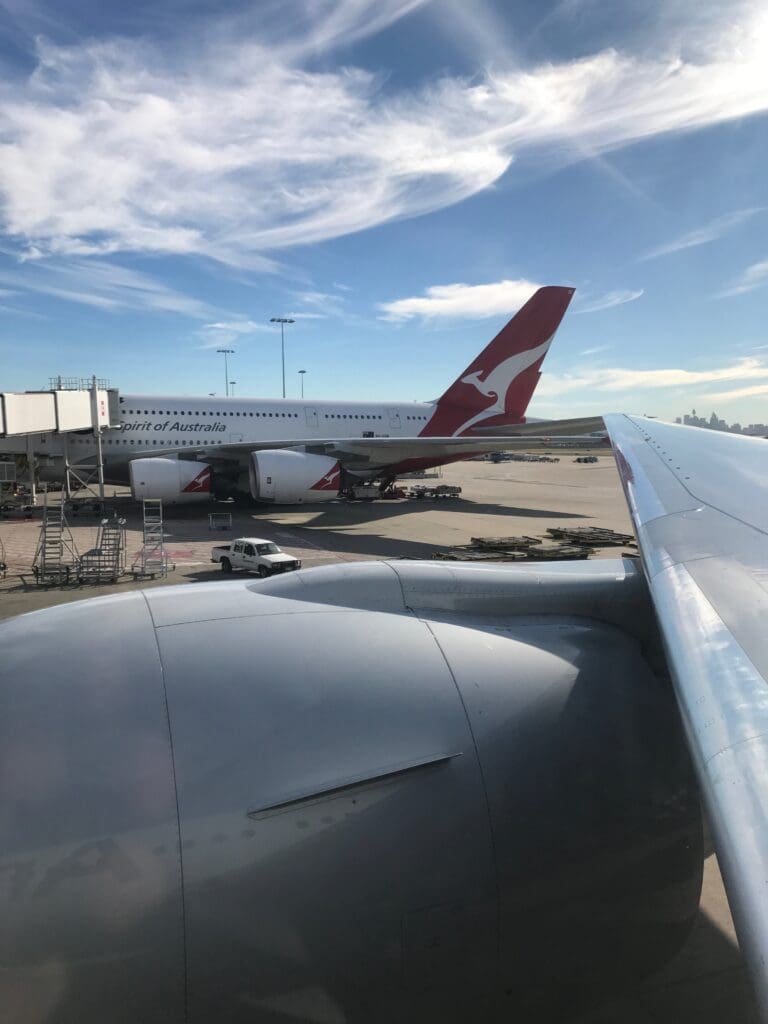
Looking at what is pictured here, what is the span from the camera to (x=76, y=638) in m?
2.89

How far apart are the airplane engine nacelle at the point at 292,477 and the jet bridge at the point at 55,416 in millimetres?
6962

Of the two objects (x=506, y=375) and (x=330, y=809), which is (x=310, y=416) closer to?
(x=506, y=375)

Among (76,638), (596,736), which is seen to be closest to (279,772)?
(76,638)

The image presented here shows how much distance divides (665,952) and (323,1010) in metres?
1.65

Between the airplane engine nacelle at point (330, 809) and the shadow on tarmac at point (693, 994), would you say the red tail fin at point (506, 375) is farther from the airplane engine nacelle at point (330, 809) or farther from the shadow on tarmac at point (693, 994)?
the airplane engine nacelle at point (330, 809)

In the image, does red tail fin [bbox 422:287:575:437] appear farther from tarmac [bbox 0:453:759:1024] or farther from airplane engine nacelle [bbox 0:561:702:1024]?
airplane engine nacelle [bbox 0:561:702:1024]

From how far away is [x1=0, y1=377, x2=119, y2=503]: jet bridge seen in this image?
69.9ft

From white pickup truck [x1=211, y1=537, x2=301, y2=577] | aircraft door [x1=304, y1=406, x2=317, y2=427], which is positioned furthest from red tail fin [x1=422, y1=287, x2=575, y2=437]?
white pickup truck [x1=211, y1=537, x2=301, y2=577]

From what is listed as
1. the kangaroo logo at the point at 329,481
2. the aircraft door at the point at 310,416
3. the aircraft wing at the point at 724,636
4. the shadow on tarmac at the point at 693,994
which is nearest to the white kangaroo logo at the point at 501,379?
the aircraft door at the point at 310,416

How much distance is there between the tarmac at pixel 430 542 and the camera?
155 inches

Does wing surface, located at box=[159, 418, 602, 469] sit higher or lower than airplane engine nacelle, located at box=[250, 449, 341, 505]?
higher

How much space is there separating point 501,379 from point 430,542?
12.8 m

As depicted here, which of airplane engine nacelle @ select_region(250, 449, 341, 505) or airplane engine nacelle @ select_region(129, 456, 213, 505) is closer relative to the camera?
airplane engine nacelle @ select_region(250, 449, 341, 505)

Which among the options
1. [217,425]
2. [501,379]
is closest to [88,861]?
[217,425]
